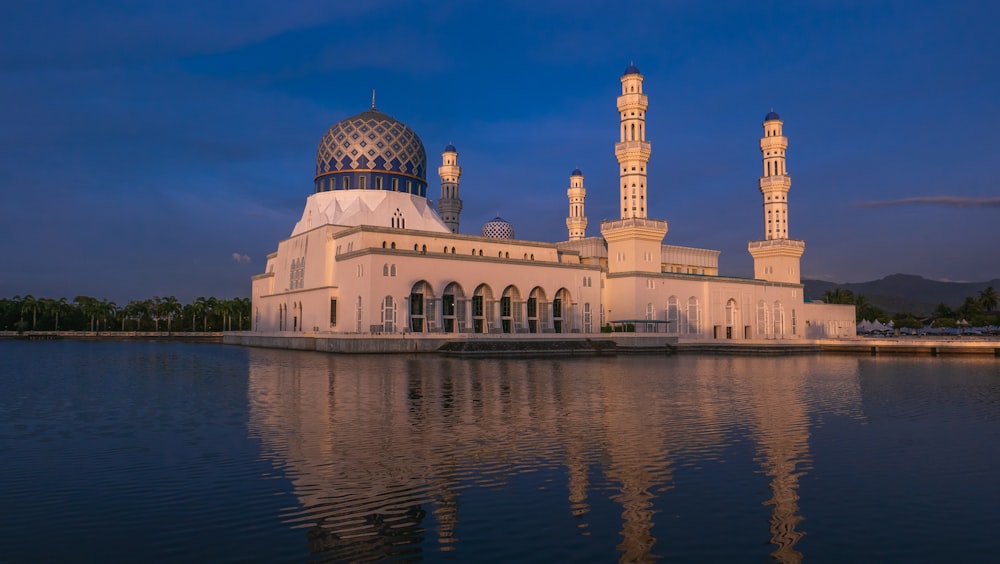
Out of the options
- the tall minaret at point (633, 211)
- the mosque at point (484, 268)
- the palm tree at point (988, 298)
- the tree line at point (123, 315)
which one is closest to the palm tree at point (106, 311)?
the tree line at point (123, 315)

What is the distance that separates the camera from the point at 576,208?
2876 inches

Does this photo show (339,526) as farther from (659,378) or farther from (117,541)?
(659,378)

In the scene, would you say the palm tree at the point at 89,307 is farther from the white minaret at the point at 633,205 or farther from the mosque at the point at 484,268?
the white minaret at the point at 633,205

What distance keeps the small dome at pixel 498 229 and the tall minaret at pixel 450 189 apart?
4481 mm

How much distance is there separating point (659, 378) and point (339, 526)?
20.0 metres

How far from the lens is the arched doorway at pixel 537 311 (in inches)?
2133

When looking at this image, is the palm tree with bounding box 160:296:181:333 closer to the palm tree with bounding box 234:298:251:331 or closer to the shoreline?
the palm tree with bounding box 234:298:251:331

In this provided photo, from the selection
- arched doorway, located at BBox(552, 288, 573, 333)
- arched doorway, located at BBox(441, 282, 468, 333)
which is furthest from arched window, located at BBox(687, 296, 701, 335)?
arched doorway, located at BBox(441, 282, 468, 333)

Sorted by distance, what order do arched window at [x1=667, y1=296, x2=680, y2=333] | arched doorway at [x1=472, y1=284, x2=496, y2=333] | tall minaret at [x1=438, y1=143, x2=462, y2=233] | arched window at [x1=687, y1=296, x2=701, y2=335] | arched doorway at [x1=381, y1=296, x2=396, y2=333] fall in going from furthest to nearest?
tall minaret at [x1=438, y1=143, x2=462, y2=233] → arched window at [x1=687, y1=296, x2=701, y2=335] → arched window at [x1=667, y1=296, x2=680, y2=333] → arched doorway at [x1=472, y1=284, x2=496, y2=333] → arched doorway at [x1=381, y1=296, x2=396, y2=333]

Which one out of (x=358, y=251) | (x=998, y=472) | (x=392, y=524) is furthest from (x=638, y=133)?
(x=392, y=524)

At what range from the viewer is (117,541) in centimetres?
677

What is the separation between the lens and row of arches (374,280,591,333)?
1839 inches

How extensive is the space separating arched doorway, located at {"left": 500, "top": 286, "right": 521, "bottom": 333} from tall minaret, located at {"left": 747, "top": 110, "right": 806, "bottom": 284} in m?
25.9

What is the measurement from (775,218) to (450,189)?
29930mm
